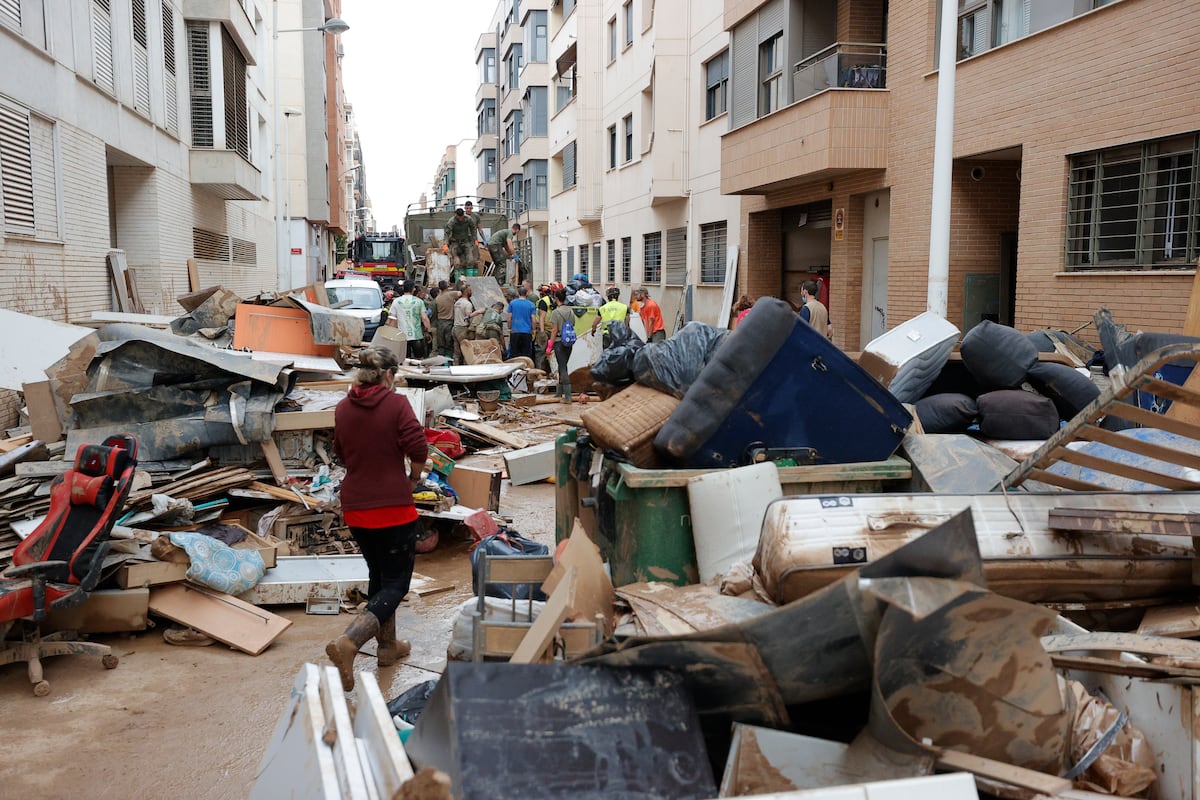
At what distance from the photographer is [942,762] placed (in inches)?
97.4

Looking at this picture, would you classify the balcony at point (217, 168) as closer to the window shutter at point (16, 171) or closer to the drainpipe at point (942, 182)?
the window shutter at point (16, 171)

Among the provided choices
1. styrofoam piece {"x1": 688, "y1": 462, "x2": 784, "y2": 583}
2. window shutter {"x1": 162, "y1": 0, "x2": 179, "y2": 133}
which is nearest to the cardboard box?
styrofoam piece {"x1": 688, "y1": 462, "x2": 784, "y2": 583}

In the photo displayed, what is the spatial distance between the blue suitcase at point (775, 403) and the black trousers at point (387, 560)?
154 centimetres

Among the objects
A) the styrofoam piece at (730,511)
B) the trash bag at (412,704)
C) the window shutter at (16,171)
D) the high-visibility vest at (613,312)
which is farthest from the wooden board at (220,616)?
the high-visibility vest at (613,312)

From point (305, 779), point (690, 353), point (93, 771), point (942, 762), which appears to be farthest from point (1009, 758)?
point (93, 771)

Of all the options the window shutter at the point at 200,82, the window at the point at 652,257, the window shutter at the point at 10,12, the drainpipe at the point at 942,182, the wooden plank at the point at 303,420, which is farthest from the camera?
the window at the point at 652,257

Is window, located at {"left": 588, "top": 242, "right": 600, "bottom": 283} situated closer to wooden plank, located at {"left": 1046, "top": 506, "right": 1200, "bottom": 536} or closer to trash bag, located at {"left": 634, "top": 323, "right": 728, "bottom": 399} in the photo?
trash bag, located at {"left": 634, "top": 323, "right": 728, "bottom": 399}

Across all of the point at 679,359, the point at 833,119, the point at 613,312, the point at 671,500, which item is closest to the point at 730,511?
the point at 671,500

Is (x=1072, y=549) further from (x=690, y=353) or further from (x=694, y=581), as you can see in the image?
(x=690, y=353)

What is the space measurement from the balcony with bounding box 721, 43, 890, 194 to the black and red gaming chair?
1243cm

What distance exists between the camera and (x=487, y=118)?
6969 cm

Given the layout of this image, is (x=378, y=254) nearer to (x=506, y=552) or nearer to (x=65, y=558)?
(x=65, y=558)

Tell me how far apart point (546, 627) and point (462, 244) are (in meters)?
21.3

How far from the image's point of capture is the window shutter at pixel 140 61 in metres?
15.4
